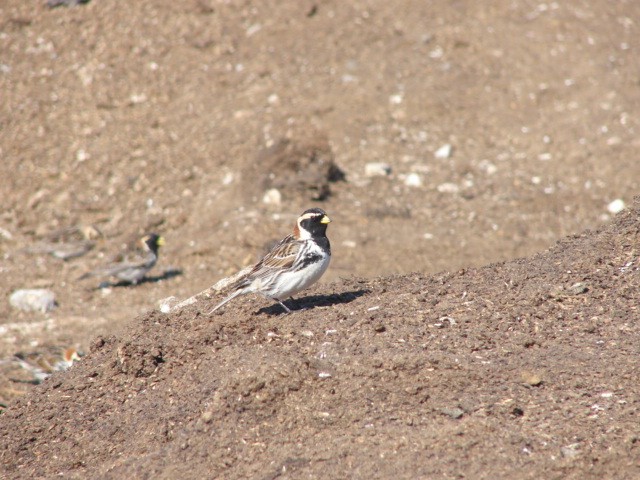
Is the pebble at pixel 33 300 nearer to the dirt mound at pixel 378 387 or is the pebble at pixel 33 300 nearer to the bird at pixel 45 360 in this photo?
the bird at pixel 45 360

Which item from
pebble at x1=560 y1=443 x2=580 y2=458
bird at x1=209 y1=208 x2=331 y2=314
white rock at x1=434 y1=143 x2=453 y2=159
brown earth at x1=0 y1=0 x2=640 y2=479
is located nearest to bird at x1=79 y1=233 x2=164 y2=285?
brown earth at x1=0 y1=0 x2=640 y2=479

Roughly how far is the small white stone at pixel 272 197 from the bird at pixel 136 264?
1.78 meters

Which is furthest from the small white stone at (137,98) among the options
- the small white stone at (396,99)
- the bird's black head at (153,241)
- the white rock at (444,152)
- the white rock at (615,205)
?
the white rock at (615,205)

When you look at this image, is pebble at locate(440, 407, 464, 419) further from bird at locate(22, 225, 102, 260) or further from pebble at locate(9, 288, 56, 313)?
bird at locate(22, 225, 102, 260)

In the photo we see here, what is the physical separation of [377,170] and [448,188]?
4.09 feet

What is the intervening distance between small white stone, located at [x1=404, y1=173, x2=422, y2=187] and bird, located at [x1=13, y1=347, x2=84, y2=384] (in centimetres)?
653

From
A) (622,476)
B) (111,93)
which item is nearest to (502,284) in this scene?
(622,476)

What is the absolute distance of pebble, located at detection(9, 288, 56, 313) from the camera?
1230 cm

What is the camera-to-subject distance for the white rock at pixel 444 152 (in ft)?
50.6

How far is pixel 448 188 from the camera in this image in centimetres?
1476

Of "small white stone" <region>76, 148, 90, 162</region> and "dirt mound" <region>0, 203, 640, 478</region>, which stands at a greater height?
"dirt mound" <region>0, 203, 640, 478</region>

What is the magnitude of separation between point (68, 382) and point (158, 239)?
20.6 ft

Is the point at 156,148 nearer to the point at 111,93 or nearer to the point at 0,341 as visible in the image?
the point at 111,93

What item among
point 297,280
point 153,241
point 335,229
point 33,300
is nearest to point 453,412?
point 297,280
